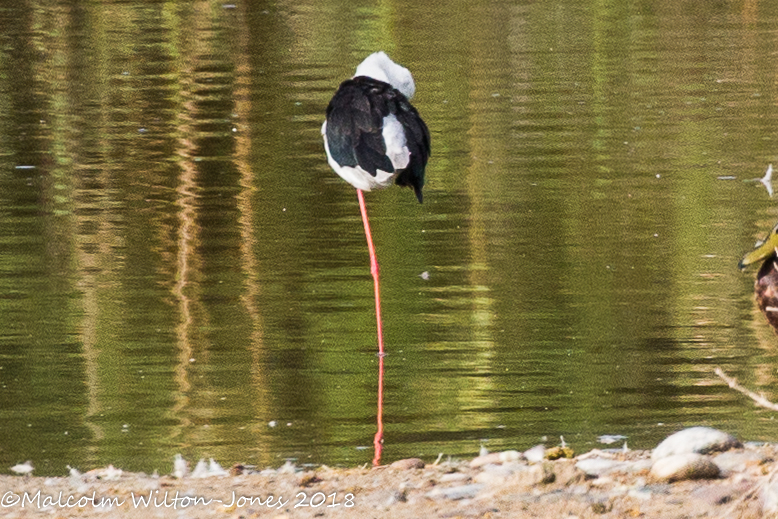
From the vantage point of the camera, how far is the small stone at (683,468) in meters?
4.76

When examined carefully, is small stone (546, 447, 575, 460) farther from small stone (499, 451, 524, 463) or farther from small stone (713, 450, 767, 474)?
small stone (713, 450, 767, 474)

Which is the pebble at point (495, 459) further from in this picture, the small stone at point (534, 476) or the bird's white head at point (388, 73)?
the bird's white head at point (388, 73)

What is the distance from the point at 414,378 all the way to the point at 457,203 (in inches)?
135

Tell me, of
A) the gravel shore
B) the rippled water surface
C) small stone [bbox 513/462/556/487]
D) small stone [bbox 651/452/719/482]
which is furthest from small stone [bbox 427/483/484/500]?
the rippled water surface

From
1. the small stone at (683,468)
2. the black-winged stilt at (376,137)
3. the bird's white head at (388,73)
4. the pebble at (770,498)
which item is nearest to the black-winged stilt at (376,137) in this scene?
the black-winged stilt at (376,137)

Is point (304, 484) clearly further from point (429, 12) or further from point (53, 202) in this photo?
point (429, 12)

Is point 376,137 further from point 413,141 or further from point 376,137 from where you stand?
point 413,141

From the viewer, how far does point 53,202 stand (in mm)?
9953

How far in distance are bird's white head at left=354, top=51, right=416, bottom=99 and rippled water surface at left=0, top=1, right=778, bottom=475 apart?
36.8 inches

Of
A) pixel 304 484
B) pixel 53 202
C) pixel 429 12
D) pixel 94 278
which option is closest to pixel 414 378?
pixel 304 484

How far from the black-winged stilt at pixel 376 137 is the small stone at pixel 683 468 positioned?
2.21 metres

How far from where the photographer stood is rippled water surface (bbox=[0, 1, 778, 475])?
19.6 feet

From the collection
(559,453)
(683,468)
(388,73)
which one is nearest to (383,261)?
(388,73)

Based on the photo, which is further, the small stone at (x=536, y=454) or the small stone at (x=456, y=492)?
the small stone at (x=536, y=454)
